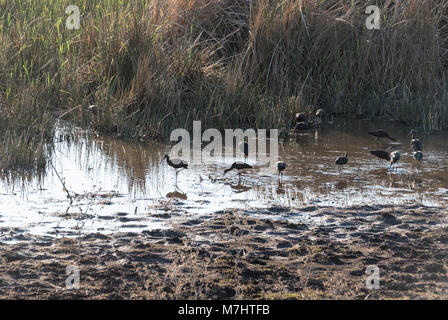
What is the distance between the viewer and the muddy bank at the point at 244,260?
167 inches

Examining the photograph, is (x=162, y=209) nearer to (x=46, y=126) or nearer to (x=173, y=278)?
(x=173, y=278)

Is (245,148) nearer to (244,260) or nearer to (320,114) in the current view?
(320,114)

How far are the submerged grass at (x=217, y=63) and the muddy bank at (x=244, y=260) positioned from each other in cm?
358

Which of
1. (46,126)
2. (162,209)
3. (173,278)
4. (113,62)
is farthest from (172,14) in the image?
(173,278)

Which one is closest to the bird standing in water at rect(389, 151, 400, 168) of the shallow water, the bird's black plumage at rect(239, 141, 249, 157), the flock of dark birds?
the flock of dark birds

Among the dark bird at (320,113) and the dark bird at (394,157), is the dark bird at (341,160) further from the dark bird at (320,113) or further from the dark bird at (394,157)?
the dark bird at (320,113)

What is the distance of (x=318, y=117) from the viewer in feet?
32.1

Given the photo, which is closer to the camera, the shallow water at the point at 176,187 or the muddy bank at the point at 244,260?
the muddy bank at the point at 244,260

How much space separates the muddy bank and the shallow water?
0.80ft

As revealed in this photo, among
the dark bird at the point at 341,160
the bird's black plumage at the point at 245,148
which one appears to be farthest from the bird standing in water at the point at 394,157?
the bird's black plumage at the point at 245,148

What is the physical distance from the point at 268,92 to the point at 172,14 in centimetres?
195

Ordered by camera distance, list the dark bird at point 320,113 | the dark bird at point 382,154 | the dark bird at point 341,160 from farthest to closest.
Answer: the dark bird at point 320,113
the dark bird at point 382,154
the dark bird at point 341,160

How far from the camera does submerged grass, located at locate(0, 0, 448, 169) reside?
9148 millimetres

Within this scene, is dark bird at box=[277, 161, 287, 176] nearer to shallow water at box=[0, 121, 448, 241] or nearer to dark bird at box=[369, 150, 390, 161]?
shallow water at box=[0, 121, 448, 241]
